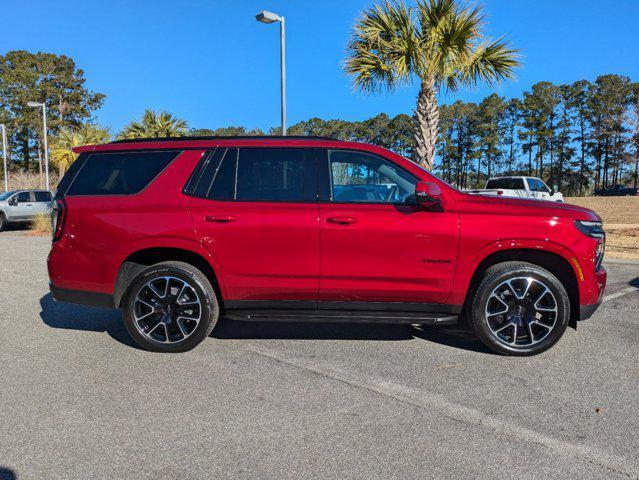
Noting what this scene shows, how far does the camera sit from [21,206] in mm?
19609

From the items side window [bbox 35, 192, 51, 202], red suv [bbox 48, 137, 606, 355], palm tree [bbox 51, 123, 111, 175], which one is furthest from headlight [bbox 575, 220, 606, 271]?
palm tree [bbox 51, 123, 111, 175]

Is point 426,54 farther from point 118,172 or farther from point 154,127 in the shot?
point 154,127

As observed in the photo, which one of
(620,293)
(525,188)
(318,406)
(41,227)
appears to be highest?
(525,188)

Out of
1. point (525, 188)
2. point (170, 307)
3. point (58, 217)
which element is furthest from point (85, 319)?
point (525, 188)

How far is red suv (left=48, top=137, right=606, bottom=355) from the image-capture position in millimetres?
4035

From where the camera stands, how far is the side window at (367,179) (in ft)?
13.7

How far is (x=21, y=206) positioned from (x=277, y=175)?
19.4 meters

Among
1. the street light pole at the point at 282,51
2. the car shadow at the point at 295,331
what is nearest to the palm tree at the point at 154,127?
the street light pole at the point at 282,51

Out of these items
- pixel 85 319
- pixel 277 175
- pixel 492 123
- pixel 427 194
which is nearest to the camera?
pixel 427 194

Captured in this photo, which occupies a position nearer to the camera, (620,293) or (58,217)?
(58,217)

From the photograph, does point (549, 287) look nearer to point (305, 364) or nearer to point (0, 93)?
point (305, 364)

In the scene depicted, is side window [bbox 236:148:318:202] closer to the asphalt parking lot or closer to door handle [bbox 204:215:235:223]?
door handle [bbox 204:215:235:223]

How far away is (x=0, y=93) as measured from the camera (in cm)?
5531

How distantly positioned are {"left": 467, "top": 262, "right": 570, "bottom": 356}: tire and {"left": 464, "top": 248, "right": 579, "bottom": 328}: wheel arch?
0.27ft
